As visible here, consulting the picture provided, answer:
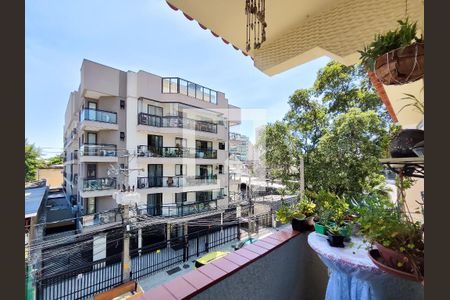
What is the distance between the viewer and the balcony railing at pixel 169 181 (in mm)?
9320

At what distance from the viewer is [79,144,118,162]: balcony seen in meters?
8.59

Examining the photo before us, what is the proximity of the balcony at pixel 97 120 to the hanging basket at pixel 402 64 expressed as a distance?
9953 mm

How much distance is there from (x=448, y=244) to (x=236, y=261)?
1095 millimetres

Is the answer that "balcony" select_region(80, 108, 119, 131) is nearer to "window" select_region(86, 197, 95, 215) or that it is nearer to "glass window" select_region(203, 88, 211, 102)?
"window" select_region(86, 197, 95, 215)

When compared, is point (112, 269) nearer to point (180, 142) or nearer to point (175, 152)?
point (175, 152)

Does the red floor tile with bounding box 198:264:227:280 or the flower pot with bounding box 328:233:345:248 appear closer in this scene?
the red floor tile with bounding box 198:264:227:280

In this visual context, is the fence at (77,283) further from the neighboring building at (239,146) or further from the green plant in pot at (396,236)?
the neighboring building at (239,146)

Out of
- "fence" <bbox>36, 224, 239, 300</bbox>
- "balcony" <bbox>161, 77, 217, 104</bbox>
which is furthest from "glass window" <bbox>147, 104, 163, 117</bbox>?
"fence" <bbox>36, 224, 239, 300</bbox>

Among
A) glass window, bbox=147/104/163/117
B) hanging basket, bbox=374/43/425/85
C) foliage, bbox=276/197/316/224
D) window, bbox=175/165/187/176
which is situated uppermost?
glass window, bbox=147/104/163/117

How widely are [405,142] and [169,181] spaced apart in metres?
9.92

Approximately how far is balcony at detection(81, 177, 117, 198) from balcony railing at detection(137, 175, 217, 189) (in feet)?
3.74

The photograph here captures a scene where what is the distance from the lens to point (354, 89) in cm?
638

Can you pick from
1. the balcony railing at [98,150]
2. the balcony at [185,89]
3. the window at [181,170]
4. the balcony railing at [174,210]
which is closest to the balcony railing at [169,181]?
the window at [181,170]

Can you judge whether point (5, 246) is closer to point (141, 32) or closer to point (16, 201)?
point (16, 201)
